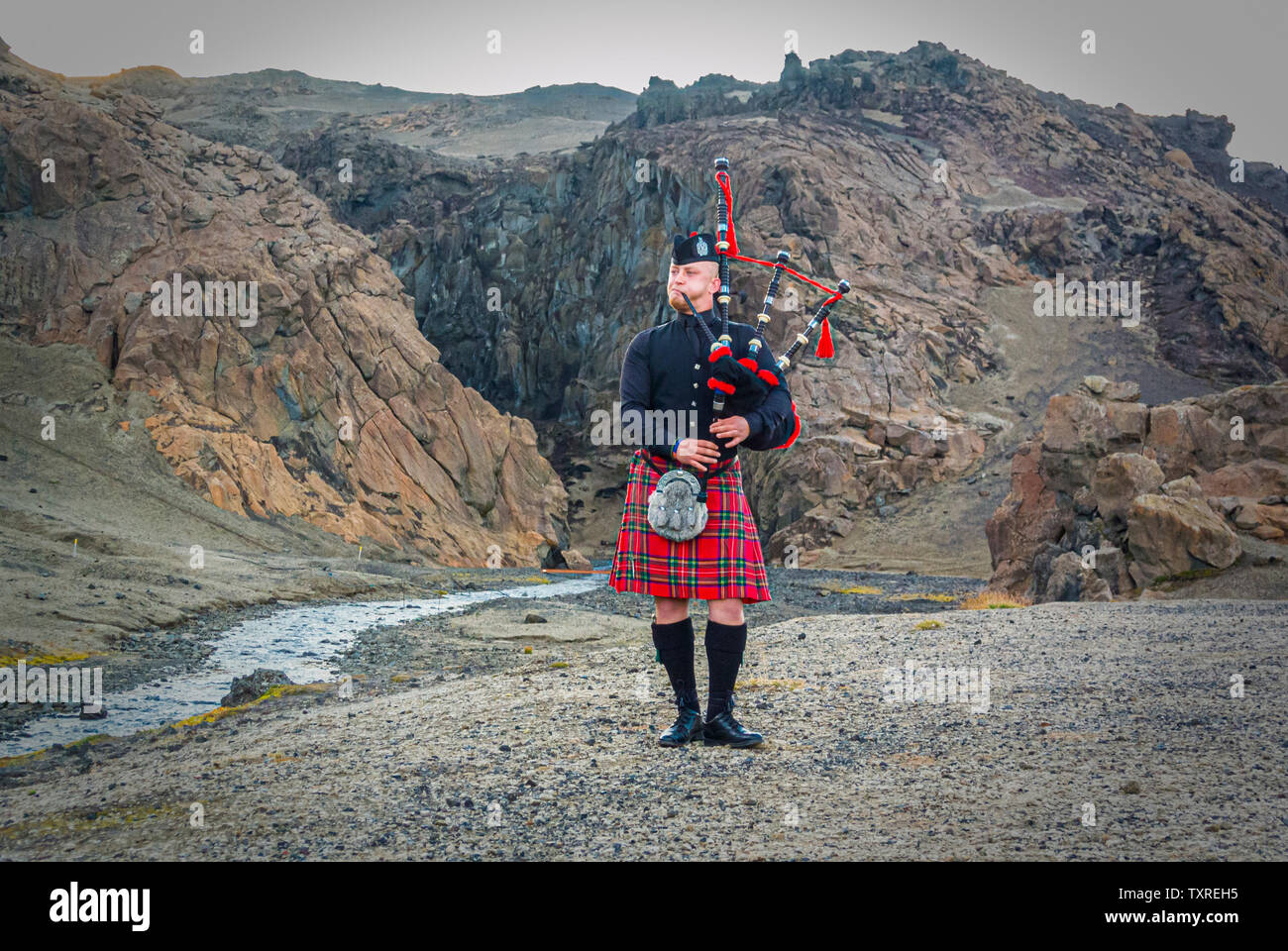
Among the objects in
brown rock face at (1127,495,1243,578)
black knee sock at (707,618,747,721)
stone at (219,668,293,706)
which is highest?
black knee sock at (707,618,747,721)

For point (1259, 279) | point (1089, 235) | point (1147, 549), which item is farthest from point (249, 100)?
point (1147, 549)

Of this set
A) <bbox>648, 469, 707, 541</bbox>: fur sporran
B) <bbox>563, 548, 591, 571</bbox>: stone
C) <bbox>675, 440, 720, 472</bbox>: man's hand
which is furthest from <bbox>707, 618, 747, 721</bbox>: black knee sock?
<bbox>563, 548, 591, 571</bbox>: stone

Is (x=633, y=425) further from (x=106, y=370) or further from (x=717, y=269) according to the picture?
(x=106, y=370)

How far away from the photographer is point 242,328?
4788 cm

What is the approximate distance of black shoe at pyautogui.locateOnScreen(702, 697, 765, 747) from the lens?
19.2 feet

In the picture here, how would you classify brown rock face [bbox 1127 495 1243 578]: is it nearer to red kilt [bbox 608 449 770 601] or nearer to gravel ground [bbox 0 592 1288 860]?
gravel ground [bbox 0 592 1288 860]

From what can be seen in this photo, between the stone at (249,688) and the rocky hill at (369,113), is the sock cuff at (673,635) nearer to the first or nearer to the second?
the stone at (249,688)

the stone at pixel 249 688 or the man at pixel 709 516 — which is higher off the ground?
the man at pixel 709 516

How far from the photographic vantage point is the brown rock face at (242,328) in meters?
43.9

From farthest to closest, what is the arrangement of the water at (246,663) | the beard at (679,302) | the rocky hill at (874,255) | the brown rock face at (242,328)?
1. the rocky hill at (874,255)
2. the brown rock face at (242,328)
3. the water at (246,663)
4. the beard at (679,302)

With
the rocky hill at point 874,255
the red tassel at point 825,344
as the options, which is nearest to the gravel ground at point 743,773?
the red tassel at point 825,344

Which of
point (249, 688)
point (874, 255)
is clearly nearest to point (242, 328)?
point (249, 688)

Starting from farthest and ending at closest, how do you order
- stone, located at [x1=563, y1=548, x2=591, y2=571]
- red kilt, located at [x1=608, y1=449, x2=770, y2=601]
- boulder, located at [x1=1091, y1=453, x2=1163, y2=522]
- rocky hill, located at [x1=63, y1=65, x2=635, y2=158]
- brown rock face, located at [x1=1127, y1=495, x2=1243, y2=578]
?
rocky hill, located at [x1=63, y1=65, x2=635, y2=158]
stone, located at [x1=563, y1=548, x2=591, y2=571]
boulder, located at [x1=1091, y1=453, x2=1163, y2=522]
brown rock face, located at [x1=1127, y1=495, x2=1243, y2=578]
red kilt, located at [x1=608, y1=449, x2=770, y2=601]

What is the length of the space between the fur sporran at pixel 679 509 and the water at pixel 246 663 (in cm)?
648
